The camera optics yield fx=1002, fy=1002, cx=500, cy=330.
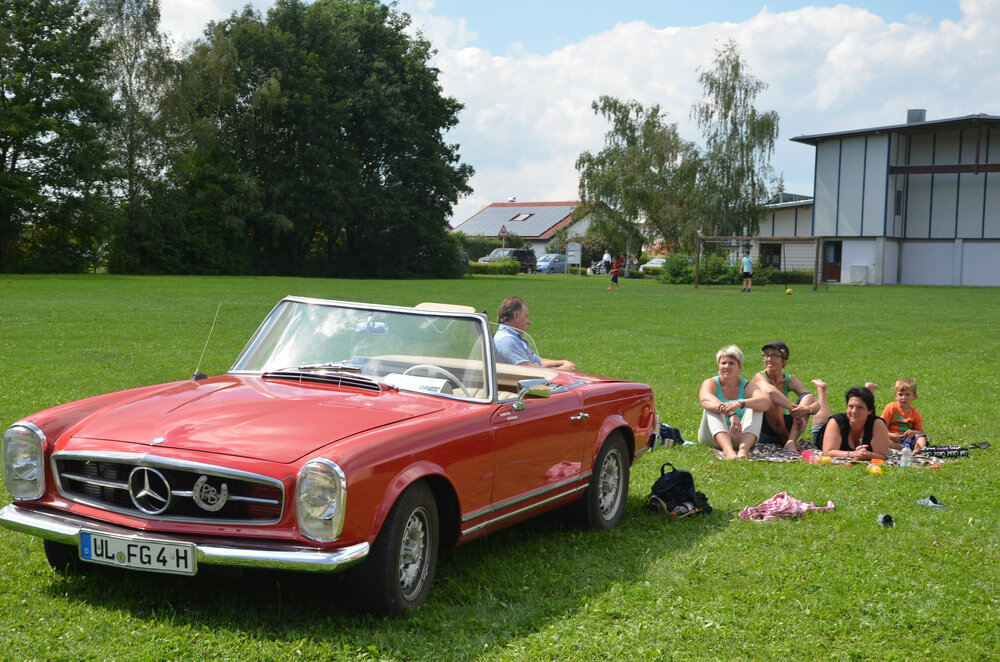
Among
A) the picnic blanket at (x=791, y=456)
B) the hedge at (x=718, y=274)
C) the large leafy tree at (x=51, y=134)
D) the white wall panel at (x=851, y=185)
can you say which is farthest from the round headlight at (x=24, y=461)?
the white wall panel at (x=851, y=185)

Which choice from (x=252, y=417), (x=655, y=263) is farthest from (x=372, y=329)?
(x=655, y=263)

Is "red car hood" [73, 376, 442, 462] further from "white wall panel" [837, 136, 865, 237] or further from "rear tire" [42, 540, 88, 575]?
"white wall panel" [837, 136, 865, 237]

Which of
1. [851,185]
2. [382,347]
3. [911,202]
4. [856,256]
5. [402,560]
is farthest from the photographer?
[911,202]

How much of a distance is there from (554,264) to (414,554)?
76249 mm

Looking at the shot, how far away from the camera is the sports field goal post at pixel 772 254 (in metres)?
54.7

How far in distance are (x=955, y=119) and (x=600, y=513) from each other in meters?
56.4

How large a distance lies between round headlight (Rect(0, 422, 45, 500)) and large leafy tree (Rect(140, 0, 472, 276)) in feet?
151

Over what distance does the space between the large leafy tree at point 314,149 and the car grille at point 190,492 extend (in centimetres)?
4656

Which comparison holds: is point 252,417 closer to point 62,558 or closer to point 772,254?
point 62,558

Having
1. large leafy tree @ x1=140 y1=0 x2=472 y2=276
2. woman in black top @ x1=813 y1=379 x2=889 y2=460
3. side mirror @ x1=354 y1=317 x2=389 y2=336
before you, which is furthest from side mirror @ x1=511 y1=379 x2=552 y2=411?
large leafy tree @ x1=140 y1=0 x2=472 y2=276

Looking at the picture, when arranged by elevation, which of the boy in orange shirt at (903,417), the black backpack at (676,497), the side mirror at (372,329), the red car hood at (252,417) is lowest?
the black backpack at (676,497)

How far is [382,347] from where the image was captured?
5.90 m

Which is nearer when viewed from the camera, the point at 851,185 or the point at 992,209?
the point at 992,209

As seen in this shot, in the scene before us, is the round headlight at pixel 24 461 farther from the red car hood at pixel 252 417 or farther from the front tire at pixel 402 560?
the front tire at pixel 402 560
